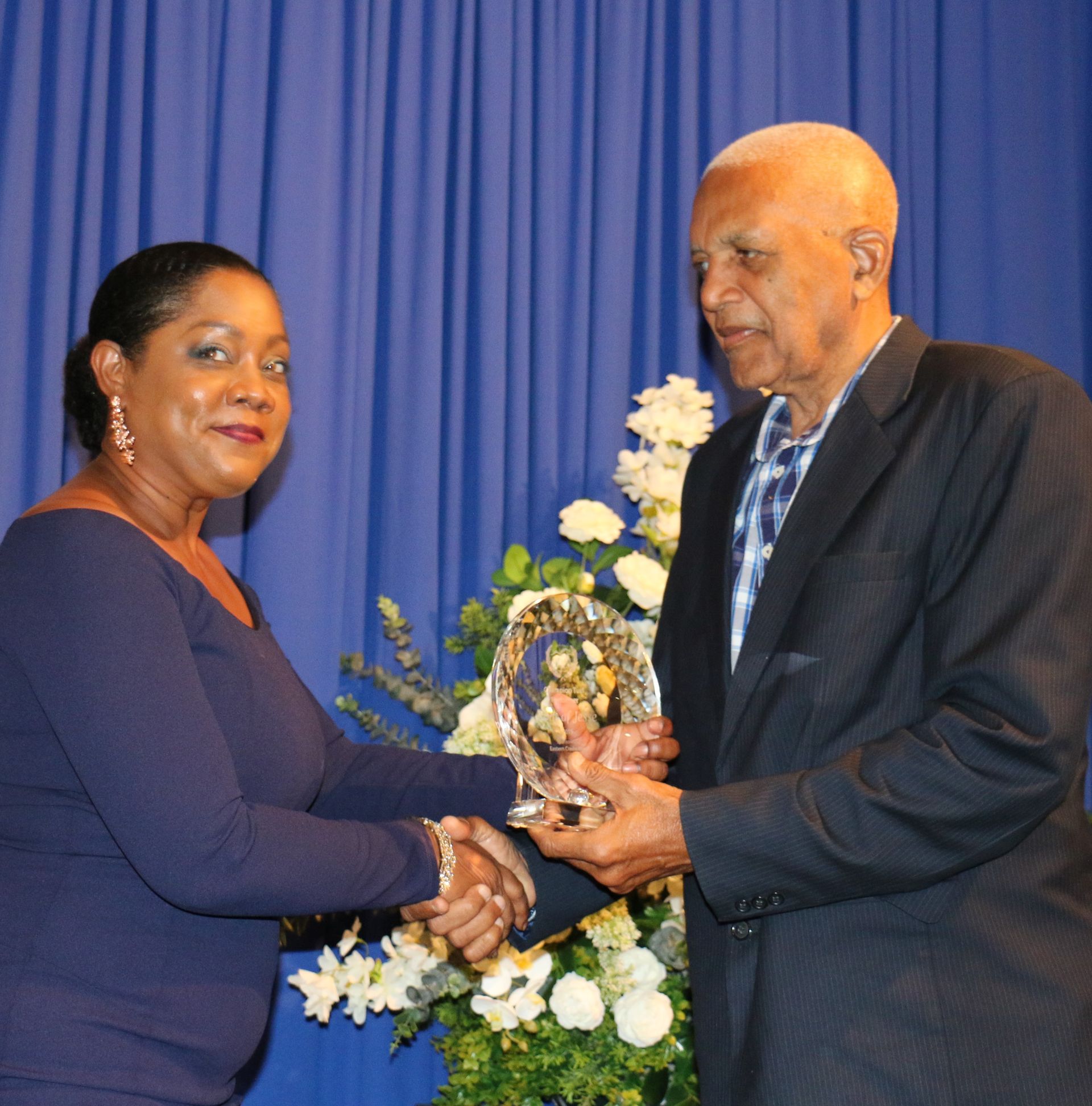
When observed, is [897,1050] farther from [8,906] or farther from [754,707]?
[8,906]

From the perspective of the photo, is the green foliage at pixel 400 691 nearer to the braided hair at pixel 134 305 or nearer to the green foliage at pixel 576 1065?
the green foliage at pixel 576 1065

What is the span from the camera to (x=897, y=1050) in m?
1.70

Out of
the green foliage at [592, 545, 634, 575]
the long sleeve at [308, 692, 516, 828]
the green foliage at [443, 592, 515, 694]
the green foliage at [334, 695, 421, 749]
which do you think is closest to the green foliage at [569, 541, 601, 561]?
the green foliage at [592, 545, 634, 575]

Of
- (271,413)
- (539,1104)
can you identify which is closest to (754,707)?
(271,413)

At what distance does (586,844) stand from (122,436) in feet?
3.23

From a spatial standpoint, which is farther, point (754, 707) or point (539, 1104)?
point (539, 1104)

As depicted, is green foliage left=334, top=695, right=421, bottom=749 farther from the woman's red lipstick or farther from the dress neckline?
the woman's red lipstick

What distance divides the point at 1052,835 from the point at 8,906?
4.66 ft

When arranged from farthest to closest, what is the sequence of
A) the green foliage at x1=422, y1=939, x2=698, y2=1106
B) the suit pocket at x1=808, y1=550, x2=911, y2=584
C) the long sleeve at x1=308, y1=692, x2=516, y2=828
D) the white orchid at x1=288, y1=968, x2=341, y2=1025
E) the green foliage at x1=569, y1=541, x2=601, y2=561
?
1. the green foliage at x1=569, y1=541, x2=601, y2=561
2. the white orchid at x1=288, y1=968, x2=341, y2=1025
3. the green foliage at x1=422, y1=939, x2=698, y2=1106
4. the long sleeve at x1=308, y1=692, x2=516, y2=828
5. the suit pocket at x1=808, y1=550, x2=911, y2=584

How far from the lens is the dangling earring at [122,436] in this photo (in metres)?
2.09

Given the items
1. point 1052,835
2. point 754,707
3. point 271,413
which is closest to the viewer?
point 1052,835

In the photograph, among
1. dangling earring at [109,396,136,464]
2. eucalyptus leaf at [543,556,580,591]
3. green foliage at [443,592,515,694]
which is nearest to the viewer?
dangling earring at [109,396,136,464]

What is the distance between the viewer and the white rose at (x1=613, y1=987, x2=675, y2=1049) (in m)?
2.49

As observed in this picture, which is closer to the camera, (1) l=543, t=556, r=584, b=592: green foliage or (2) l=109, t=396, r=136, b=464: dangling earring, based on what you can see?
(2) l=109, t=396, r=136, b=464: dangling earring
